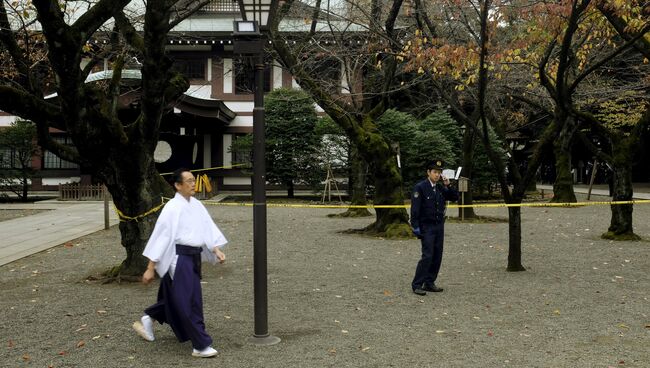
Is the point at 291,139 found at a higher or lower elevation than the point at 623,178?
higher

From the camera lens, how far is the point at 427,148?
2528 cm

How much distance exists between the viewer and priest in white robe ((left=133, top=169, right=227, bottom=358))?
555cm

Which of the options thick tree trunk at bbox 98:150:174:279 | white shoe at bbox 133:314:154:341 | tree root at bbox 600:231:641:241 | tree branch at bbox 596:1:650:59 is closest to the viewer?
white shoe at bbox 133:314:154:341

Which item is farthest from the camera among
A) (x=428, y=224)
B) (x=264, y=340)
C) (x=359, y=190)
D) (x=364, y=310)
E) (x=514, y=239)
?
(x=359, y=190)

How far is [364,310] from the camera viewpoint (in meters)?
7.29

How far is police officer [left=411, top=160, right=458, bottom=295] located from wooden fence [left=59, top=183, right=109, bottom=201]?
20.8m

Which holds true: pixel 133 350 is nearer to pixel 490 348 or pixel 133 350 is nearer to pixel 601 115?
pixel 490 348

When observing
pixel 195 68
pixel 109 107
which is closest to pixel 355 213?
pixel 109 107

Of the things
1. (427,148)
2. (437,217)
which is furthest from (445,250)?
(427,148)

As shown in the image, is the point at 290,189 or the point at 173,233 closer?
the point at 173,233

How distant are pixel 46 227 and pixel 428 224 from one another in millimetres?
12259

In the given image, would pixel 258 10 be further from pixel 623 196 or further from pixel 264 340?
pixel 623 196

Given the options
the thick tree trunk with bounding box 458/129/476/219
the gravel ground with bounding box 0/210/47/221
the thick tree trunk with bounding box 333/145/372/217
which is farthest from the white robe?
the gravel ground with bounding box 0/210/47/221

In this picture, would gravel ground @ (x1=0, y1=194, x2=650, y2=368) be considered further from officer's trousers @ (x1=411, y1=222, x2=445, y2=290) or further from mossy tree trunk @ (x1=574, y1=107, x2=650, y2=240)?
mossy tree trunk @ (x1=574, y1=107, x2=650, y2=240)
